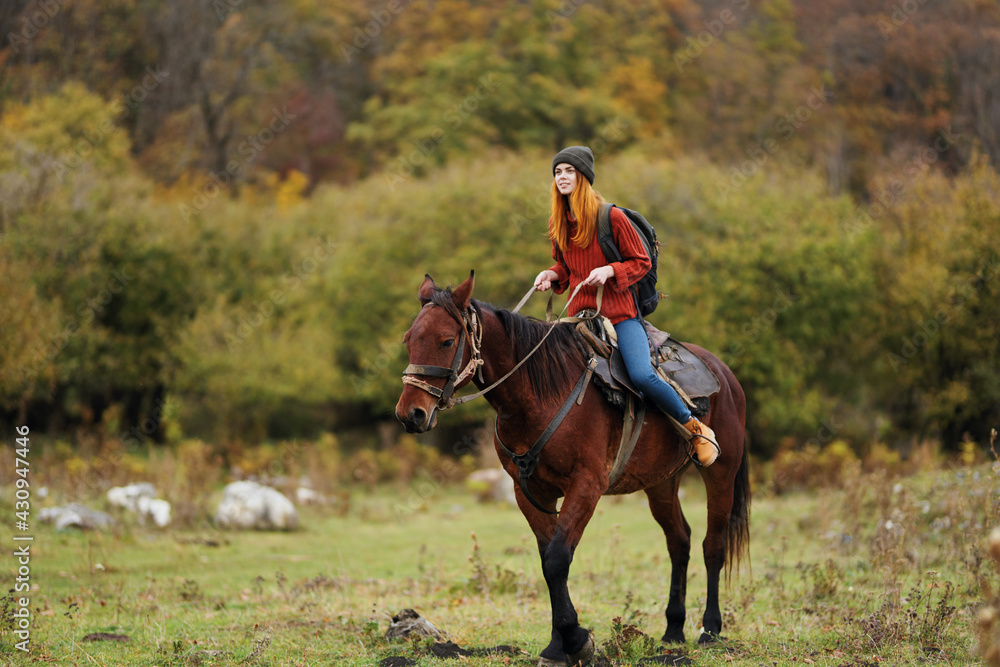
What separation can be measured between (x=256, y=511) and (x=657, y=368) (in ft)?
31.8

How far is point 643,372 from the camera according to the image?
5941 mm

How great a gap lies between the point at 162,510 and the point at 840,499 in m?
10.6

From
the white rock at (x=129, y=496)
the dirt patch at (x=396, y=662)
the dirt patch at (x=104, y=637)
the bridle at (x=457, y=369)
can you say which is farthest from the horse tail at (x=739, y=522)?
the white rock at (x=129, y=496)

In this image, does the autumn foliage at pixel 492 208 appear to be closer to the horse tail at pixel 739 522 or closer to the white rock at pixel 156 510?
the white rock at pixel 156 510

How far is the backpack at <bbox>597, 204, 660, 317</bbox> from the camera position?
6008 millimetres

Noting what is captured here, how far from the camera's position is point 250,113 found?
140ft

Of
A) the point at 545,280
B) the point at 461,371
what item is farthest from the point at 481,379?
the point at 545,280

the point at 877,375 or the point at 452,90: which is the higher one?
the point at 452,90

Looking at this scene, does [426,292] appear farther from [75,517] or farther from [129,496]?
[129,496]

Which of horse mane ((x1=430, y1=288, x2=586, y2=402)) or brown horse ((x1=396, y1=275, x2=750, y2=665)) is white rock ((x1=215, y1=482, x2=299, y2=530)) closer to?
brown horse ((x1=396, y1=275, x2=750, y2=665))

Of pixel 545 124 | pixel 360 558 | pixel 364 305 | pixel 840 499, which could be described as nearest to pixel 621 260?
pixel 360 558

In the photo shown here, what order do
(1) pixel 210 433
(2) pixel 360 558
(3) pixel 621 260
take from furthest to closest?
(1) pixel 210 433 → (2) pixel 360 558 → (3) pixel 621 260

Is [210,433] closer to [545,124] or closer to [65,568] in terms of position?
[65,568]

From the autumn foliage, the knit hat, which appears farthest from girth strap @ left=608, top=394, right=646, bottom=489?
the autumn foliage
